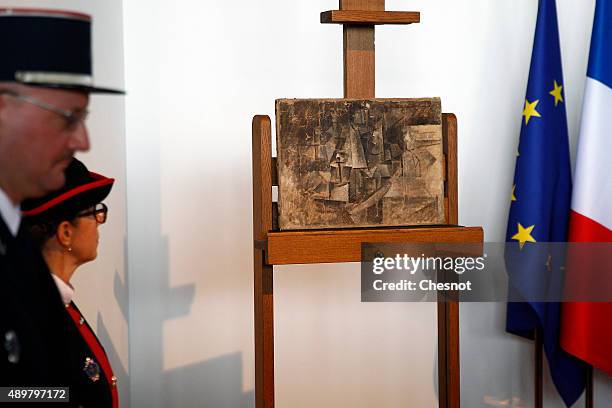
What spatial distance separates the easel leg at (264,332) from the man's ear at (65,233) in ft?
3.51

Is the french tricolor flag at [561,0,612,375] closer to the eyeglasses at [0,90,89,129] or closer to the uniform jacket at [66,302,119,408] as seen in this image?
the uniform jacket at [66,302,119,408]

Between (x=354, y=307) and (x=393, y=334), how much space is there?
0.61 ft

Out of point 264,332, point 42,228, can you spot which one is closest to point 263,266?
point 264,332

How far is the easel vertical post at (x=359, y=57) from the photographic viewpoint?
220cm

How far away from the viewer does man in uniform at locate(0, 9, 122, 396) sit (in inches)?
33.2

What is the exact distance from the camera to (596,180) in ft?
9.21

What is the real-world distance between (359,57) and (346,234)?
1.60ft

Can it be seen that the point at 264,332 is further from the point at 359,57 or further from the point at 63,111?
the point at 63,111

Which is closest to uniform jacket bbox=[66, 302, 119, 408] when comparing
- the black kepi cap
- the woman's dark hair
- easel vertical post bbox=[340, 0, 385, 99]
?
the woman's dark hair

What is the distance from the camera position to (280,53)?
2992 millimetres

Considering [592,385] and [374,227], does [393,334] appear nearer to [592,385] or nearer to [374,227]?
[592,385]

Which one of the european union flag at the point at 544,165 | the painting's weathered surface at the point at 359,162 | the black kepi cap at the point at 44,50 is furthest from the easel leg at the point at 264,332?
the black kepi cap at the point at 44,50

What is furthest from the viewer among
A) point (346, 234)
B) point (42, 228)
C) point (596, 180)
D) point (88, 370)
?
point (596, 180)

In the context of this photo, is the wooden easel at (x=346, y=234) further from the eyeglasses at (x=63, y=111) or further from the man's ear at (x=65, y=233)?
the eyeglasses at (x=63, y=111)
